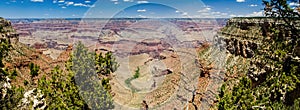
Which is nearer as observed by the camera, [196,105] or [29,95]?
[29,95]

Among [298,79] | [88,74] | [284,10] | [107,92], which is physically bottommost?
[107,92]

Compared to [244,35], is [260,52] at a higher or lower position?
higher

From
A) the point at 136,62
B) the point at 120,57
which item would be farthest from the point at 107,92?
the point at 136,62

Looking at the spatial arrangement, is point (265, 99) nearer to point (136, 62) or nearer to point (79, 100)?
point (79, 100)

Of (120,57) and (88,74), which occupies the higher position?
(88,74)

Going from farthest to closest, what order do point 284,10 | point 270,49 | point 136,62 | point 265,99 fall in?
point 136,62
point 265,99
point 270,49
point 284,10

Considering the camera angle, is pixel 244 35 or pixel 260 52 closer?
pixel 260 52

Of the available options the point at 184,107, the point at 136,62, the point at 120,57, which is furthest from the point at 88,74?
the point at 136,62

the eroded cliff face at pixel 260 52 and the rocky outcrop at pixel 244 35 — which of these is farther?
the rocky outcrop at pixel 244 35

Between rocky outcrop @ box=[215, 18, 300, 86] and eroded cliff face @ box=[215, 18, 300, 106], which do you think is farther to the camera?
rocky outcrop @ box=[215, 18, 300, 86]

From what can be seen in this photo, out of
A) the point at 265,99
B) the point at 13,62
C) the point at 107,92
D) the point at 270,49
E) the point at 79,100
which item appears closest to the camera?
the point at 270,49
